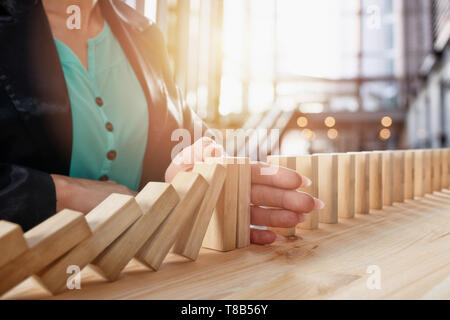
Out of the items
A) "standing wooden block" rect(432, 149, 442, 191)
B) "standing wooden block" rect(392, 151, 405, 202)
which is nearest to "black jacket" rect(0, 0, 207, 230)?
"standing wooden block" rect(392, 151, 405, 202)

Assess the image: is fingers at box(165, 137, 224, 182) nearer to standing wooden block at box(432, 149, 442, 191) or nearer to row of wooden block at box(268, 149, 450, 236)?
row of wooden block at box(268, 149, 450, 236)

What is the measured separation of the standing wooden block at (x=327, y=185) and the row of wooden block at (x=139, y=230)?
0.24 metres

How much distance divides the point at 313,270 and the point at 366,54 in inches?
393

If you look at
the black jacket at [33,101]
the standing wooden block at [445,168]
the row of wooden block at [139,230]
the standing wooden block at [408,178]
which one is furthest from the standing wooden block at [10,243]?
the standing wooden block at [445,168]

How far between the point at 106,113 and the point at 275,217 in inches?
25.4

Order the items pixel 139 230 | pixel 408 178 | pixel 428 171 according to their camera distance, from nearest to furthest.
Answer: pixel 139 230 → pixel 408 178 → pixel 428 171

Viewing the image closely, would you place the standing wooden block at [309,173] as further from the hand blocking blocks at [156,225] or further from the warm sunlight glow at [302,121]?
the warm sunlight glow at [302,121]

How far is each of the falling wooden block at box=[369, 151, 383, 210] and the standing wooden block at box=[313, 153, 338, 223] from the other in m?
0.21

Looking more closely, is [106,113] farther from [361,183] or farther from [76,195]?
[361,183]

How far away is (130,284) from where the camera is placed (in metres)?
0.38

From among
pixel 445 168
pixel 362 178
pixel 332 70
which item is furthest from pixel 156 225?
pixel 332 70

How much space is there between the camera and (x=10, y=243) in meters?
0.30

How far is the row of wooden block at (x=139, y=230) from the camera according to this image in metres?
0.32

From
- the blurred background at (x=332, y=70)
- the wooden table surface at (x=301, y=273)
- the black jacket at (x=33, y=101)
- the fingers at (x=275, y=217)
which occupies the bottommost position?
the wooden table surface at (x=301, y=273)
